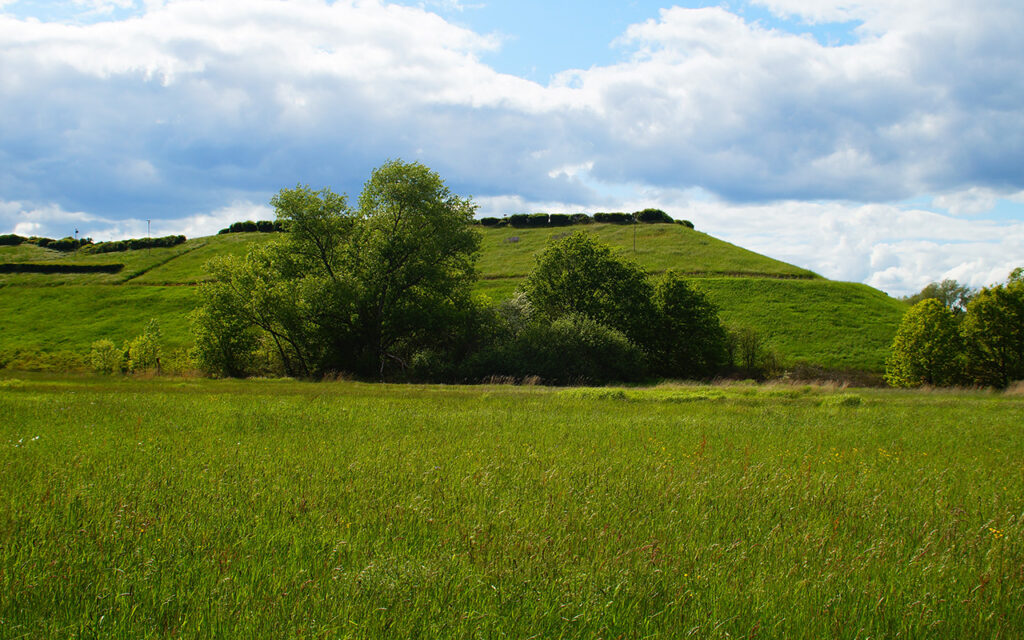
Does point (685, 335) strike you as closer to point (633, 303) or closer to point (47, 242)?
point (633, 303)

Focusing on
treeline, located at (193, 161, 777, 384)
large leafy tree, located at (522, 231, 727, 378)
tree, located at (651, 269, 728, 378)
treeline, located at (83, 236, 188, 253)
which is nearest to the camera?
treeline, located at (193, 161, 777, 384)

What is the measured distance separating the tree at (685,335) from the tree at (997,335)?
22.4 metres

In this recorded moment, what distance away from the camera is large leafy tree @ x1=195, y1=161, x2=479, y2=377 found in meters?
47.6

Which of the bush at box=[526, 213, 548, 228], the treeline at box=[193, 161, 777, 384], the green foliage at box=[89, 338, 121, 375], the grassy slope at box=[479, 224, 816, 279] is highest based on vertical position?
the bush at box=[526, 213, 548, 228]

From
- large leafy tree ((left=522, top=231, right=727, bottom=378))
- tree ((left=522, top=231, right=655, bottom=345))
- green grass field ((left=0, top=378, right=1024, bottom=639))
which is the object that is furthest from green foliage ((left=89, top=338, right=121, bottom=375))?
green grass field ((left=0, top=378, right=1024, bottom=639))

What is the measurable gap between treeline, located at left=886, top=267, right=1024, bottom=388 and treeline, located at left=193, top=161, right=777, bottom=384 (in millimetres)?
26441

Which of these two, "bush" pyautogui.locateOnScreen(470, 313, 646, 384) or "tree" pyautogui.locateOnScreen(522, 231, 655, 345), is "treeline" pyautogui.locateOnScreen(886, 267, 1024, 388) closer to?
"tree" pyautogui.locateOnScreen(522, 231, 655, 345)

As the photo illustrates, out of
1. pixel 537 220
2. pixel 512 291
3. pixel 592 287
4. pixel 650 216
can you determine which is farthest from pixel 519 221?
pixel 592 287

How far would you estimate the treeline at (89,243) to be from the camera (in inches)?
5037

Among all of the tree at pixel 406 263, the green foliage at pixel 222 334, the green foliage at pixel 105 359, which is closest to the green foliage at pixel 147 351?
the green foliage at pixel 105 359

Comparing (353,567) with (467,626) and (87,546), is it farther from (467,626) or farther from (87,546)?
(87,546)

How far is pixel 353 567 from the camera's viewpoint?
527 cm

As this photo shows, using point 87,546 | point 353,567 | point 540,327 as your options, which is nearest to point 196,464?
point 87,546

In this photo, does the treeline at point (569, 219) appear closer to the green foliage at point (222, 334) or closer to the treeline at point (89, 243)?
the treeline at point (89, 243)
